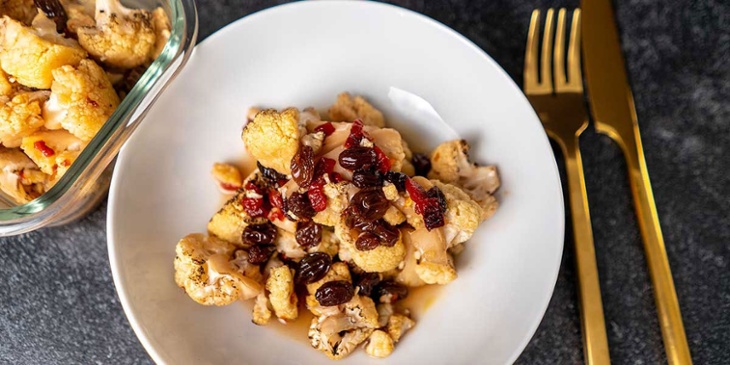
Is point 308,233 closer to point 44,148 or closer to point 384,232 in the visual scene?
point 384,232

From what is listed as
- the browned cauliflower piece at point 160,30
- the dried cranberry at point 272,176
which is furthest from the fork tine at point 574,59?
the browned cauliflower piece at point 160,30

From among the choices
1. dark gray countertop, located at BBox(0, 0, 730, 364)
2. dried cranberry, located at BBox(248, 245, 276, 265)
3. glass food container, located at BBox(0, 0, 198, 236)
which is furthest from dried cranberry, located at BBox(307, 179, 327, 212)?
dark gray countertop, located at BBox(0, 0, 730, 364)

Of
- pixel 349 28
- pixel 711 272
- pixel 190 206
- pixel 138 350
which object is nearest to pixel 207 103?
pixel 190 206

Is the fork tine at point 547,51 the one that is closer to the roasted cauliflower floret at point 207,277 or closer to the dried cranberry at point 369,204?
the dried cranberry at point 369,204

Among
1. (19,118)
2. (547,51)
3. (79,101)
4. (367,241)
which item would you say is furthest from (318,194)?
(547,51)

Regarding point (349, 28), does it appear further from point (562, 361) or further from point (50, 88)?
point (562, 361)
